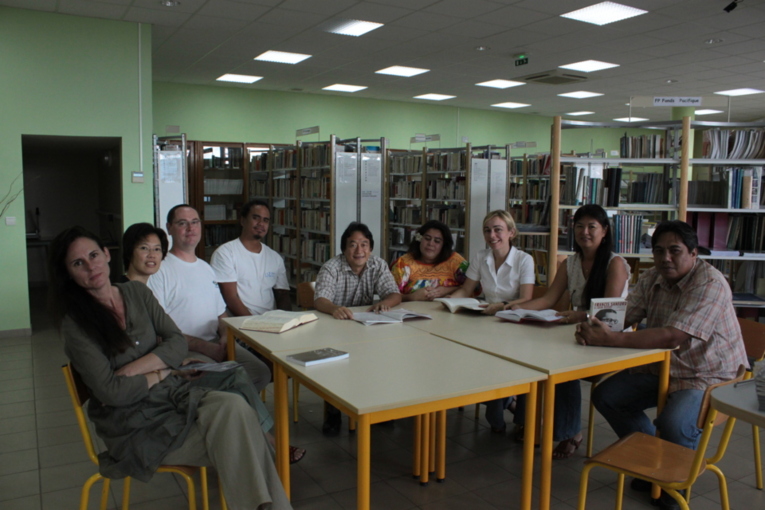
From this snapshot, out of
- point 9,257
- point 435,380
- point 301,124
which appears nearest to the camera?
point 435,380

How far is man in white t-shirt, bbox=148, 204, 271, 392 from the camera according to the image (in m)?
3.14

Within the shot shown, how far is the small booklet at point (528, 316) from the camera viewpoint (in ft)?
10.1

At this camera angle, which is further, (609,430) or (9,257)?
(9,257)

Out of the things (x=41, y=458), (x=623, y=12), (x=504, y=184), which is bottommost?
(x=41, y=458)

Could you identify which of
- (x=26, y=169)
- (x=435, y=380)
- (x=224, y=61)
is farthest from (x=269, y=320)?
(x=26, y=169)

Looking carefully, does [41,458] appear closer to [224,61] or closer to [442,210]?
[442,210]

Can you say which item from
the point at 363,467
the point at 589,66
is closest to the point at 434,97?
the point at 589,66

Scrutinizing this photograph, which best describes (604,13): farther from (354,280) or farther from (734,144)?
(354,280)

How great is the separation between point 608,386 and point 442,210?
5181 mm

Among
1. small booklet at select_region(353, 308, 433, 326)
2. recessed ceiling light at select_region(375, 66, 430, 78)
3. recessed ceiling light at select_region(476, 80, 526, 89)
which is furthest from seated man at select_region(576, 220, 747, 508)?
recessed ceiling light at select_region(476, 80, 526, 89)

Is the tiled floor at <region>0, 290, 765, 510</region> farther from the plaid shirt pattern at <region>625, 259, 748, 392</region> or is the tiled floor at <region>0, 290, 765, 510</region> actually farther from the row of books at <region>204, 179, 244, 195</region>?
the row of books at <region>204, 179, 244, 195</region>

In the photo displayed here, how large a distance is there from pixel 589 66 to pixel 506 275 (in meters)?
6.48

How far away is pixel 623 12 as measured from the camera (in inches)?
247

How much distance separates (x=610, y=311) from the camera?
8.82 ft
